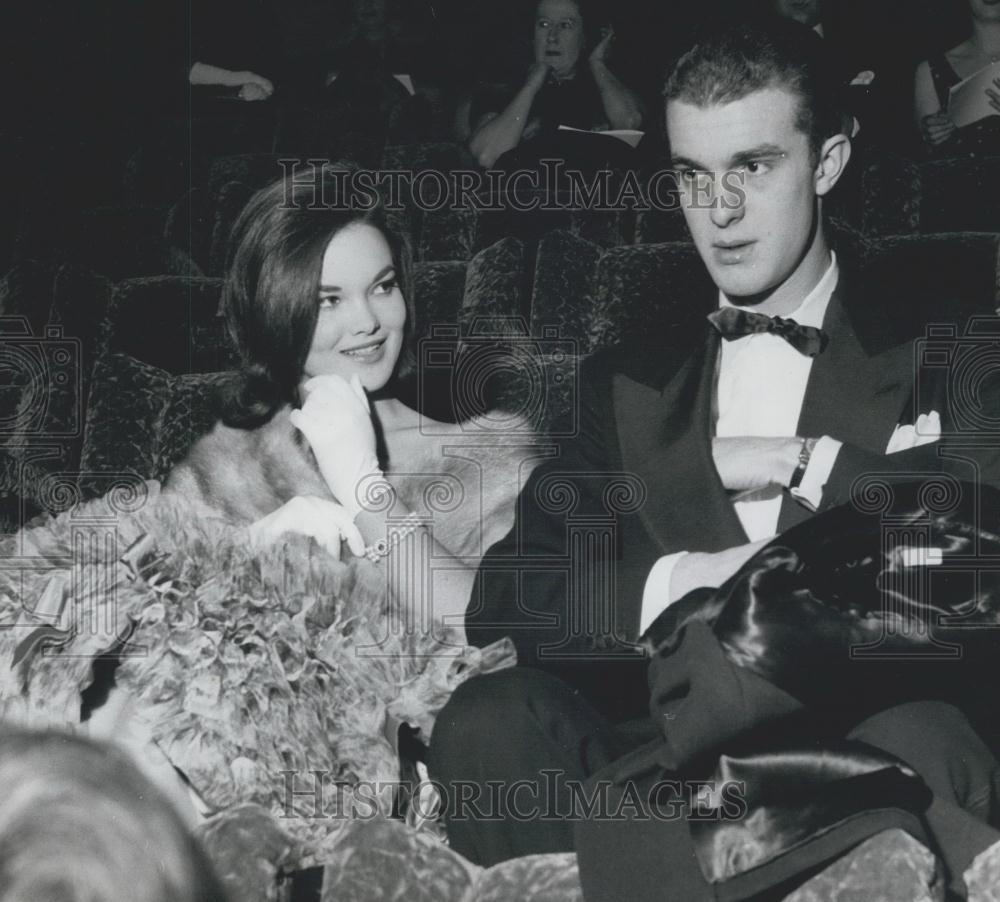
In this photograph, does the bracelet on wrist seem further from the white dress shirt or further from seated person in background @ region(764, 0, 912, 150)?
seated person in background @ region(764, 0, 912, 150)

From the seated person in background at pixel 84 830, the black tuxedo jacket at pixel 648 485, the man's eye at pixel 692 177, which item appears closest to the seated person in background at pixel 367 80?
the man's eye at pixel 692 177

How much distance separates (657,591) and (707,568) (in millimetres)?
71

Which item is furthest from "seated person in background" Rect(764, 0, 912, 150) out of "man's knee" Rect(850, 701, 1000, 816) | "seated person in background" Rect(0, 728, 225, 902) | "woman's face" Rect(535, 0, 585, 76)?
"seated person in background" Rect(0, 728, 225, 902)

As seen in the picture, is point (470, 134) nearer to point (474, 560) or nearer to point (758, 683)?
point (474, 560)

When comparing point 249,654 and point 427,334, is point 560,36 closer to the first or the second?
point 427,334

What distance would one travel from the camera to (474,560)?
1.65m

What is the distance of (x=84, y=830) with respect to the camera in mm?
655

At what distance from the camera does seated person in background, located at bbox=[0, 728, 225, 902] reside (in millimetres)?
639

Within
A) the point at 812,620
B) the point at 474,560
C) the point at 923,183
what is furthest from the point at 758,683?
the point at 923,183

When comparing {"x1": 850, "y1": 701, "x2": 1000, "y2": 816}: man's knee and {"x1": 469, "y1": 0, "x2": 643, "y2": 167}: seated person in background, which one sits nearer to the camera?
{"x1": 850, "y1": 701, "x2": 1000, "y2": 816}: man's knee

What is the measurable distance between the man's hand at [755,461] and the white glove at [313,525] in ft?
1.48

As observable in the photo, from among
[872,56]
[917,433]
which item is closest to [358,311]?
[917,433]

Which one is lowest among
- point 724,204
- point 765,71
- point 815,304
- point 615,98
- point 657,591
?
point 657,591

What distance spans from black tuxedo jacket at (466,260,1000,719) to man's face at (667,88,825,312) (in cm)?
7
